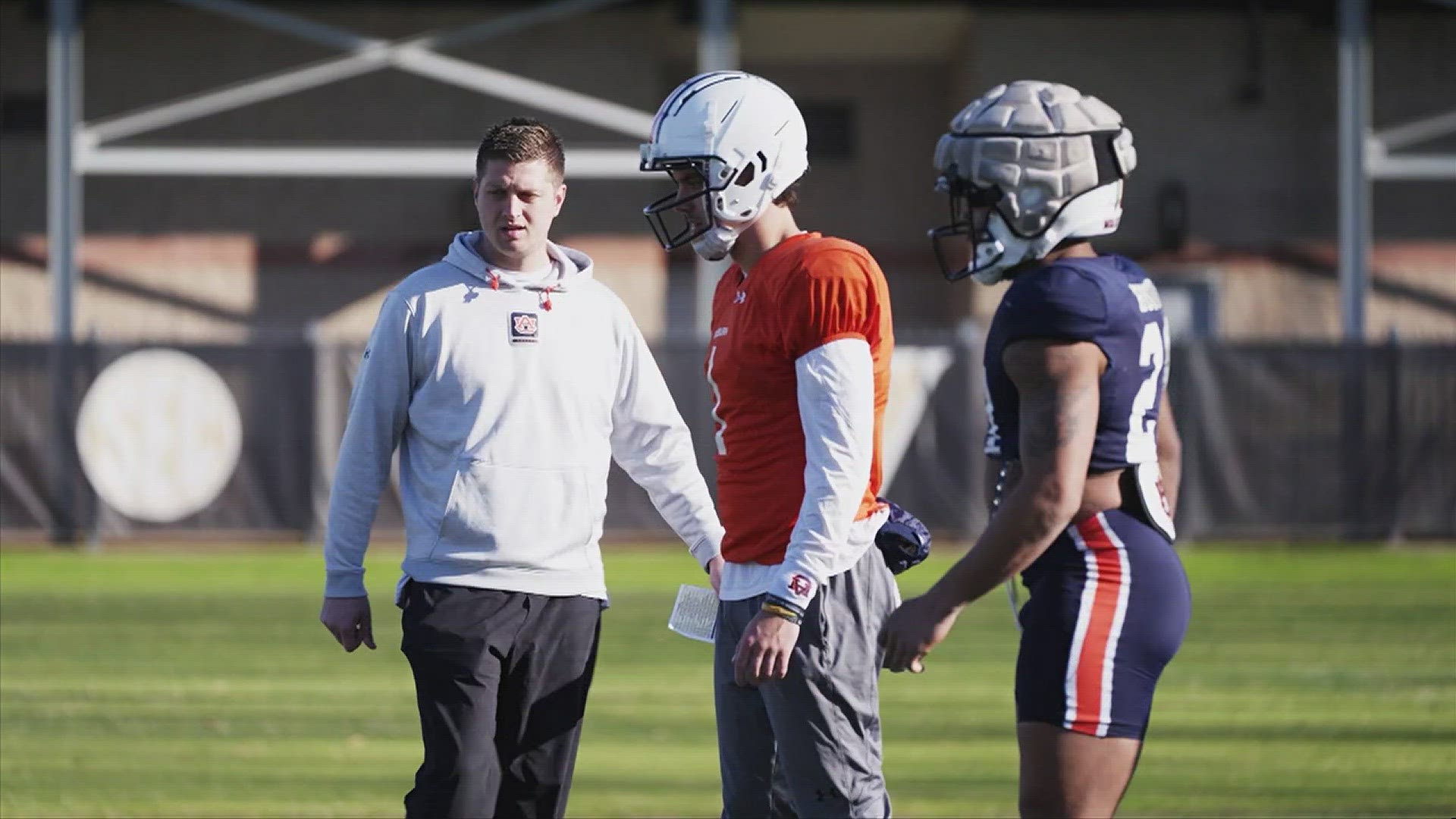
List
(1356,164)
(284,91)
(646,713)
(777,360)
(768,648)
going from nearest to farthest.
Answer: (768,648) < (777,360) < (646,713) < (1356,164) < (284,91)

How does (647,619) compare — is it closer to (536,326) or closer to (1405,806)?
(1405,806)

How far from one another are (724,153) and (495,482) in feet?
3.45

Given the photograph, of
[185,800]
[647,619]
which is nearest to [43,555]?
[647,619]

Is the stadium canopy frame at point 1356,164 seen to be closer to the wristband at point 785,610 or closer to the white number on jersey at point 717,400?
the white number on jersey at point 717,400

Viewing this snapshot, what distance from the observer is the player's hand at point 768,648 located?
14.4ft

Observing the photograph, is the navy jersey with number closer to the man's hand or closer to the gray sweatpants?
the gray sweatpants

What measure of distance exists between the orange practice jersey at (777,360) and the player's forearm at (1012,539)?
67 cm

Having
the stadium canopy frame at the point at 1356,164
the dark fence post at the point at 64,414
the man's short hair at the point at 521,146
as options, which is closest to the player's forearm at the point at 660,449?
the man's short hair at the point at 521,146

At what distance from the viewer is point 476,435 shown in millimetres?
5039

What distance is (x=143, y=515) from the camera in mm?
20062

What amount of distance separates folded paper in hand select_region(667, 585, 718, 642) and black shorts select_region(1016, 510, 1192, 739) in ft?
3.63

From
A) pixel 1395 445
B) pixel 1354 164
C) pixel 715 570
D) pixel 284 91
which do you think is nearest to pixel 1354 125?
pixel 1354 164

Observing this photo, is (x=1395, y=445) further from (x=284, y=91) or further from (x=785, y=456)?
(x=785, y=456)

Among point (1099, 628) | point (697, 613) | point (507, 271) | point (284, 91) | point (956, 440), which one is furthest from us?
point (284, 91)
